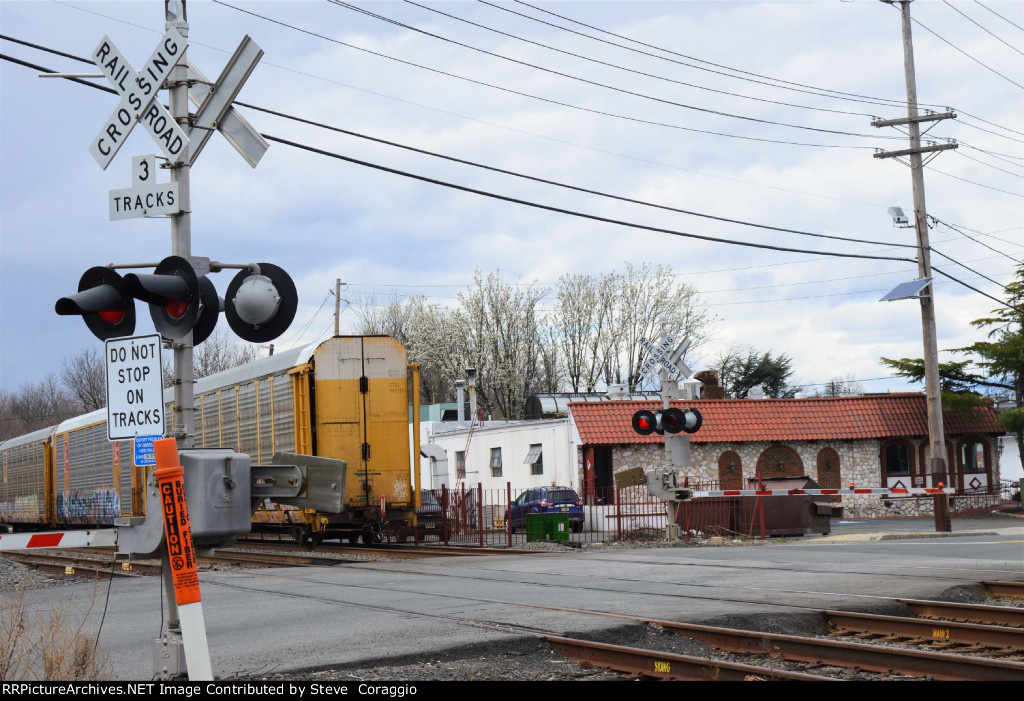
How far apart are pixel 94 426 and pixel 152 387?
81.2 feet

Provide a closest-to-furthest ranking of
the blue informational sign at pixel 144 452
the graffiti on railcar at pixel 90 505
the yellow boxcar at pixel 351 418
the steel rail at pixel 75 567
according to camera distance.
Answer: the blue informational sign at pixel 144 452, the steel rail at pixel 75 567, the yellow boxcar at pixel 351 418, the graffiti on railcar at pixel 90 505

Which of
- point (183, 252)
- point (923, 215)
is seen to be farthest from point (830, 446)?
point (183, 252)

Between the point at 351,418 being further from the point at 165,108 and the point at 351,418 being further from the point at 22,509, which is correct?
the point at 22,509

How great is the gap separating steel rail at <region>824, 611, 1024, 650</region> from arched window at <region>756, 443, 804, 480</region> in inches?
1086

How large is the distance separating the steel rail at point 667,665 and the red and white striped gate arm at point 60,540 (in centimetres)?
382

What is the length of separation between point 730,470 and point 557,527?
1350cm

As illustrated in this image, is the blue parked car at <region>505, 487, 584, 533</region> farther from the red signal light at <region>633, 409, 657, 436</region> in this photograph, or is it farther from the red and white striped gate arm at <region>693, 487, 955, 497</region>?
the red signal light at <region>633, 409, 657, 436</region>

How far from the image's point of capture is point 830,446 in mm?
38156

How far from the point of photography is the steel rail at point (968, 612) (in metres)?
10.4

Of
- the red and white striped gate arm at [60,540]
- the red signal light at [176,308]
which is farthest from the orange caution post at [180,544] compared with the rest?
the red and white striped gate arm at [60,540]

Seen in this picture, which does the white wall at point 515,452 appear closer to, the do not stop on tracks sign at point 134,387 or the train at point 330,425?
the train at point 330,425

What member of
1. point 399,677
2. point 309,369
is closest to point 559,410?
point 309,369

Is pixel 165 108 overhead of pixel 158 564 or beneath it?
overhead
